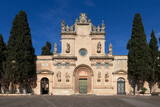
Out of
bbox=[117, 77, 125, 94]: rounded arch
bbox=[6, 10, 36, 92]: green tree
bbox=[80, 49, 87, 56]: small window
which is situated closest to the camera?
bbox=[6, 10, 36, 92]: green tree

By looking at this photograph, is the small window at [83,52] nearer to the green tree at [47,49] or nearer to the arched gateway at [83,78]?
the arched gateway at [83,78]

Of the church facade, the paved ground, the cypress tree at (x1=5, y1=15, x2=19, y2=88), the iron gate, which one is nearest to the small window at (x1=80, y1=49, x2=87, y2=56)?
the church facade

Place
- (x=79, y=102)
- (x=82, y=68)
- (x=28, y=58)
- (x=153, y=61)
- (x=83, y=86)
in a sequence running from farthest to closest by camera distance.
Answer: (x=82, y=68)
(x=83, y=86)
(x=153, y=61)
(x=28, y=58)
(x=79, y=102)

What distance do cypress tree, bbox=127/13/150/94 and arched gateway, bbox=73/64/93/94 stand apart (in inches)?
281

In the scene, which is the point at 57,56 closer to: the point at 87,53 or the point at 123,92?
the point at 87,53

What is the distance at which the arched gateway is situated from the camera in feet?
100

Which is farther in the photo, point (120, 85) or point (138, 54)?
point (120, 85)

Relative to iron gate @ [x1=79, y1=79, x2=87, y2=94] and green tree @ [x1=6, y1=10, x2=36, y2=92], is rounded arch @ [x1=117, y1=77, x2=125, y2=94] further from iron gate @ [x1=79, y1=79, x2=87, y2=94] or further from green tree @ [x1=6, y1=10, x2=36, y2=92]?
green tree @ [x1=6, y1=10, x2=36, y2=92]

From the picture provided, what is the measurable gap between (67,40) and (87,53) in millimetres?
4352

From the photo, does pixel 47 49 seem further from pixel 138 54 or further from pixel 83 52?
pixel 138 54

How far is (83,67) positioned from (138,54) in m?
9.73

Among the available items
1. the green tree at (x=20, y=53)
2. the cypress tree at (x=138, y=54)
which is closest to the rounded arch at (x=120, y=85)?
the cypress tree at (x=138, y=54)

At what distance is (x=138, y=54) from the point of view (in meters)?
28.9

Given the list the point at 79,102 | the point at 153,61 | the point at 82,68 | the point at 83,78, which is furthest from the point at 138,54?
the point at 79,102
